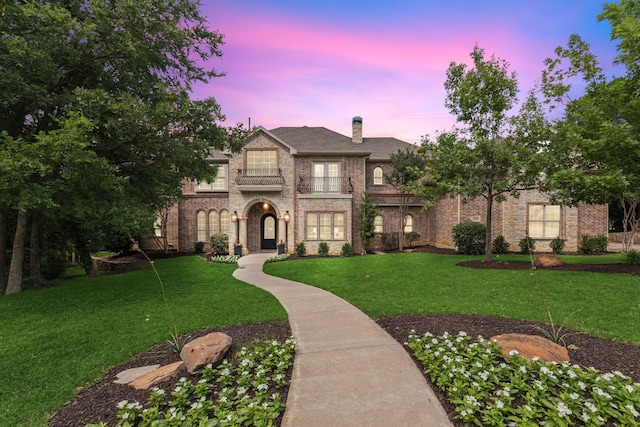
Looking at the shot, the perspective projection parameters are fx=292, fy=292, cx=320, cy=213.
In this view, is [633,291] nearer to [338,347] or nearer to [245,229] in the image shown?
[338,347]

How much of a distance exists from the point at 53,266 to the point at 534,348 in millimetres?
16547

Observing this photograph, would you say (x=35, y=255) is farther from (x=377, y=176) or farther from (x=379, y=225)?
(x=377, y=176)

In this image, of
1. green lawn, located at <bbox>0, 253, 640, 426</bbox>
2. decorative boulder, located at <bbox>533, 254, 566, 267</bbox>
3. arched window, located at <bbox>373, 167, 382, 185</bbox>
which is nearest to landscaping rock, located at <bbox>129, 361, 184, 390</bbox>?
green lawn, located at <bbox>0, 253, 640, 426</bbox>

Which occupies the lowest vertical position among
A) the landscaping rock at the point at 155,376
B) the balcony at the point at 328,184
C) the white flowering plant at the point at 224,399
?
the landscaping rock at the point at 155,376

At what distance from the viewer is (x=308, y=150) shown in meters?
17.3

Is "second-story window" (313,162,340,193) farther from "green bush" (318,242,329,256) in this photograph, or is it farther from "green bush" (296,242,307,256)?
"green bush" (296,242,307,256)

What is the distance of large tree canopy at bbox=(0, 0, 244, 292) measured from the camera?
21.4 ft

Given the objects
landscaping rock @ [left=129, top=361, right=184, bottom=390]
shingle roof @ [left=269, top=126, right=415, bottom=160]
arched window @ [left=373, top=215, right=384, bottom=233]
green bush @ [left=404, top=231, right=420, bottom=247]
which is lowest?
landscaping rock @ [left=129, top=361, right=184, bottom=390]

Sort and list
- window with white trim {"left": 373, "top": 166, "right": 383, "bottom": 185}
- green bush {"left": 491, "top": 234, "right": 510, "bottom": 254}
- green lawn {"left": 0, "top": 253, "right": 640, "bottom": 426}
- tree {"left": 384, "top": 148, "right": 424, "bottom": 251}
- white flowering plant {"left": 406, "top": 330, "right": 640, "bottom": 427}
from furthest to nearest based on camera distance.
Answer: window with white trim {"left": 373, "top": 166, "right": 383, "bottom": 185}, tree {"left": 384, "top": 148, "right": 424, "bottom": 251}, green bush {"left": 491, "top": 234, "right": 510, "bottom": 254}, green lawn {"left": 0, "top": 253, "right": 640, "bottom": 426}, white flowering plant {"left": 406, "top": 330, "right": 640, "bottom": 427}

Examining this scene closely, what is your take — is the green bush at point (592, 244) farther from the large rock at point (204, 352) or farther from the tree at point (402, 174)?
the large rock at point (204, 352)

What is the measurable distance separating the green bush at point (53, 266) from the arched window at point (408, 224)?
60.9ft

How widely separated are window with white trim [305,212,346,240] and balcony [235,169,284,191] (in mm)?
2577

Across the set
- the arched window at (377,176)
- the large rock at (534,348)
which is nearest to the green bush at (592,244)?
the arched window at (377,176)

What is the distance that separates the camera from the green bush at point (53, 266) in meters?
12.3
